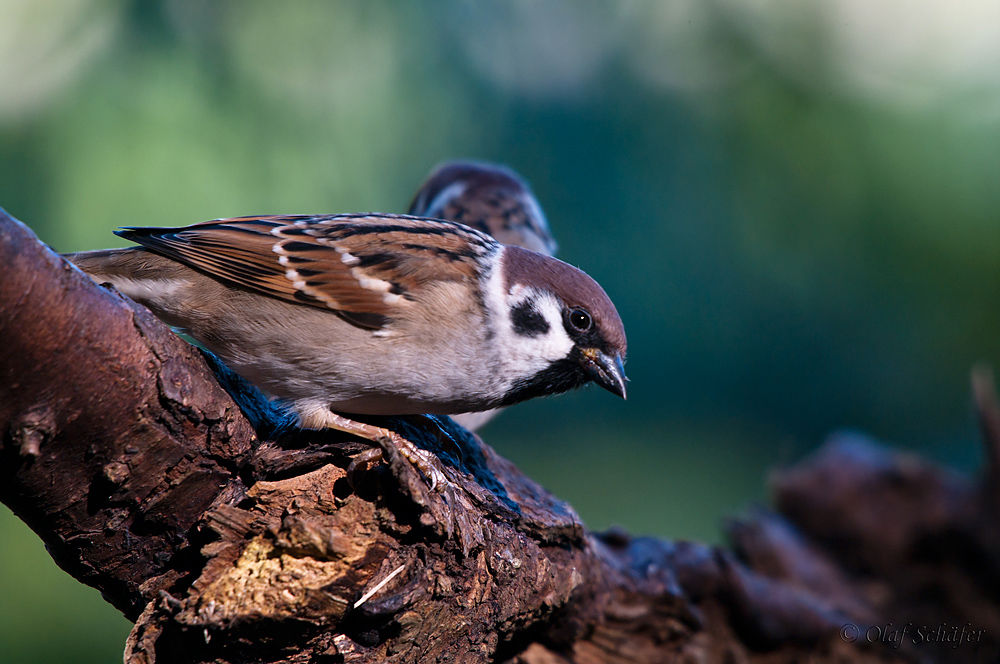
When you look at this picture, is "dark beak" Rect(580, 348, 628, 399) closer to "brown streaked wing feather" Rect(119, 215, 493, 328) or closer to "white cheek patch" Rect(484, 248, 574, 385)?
"white cheek patch" Rect(484, 248, 574, 385)

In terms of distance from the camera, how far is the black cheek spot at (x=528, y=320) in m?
2.16

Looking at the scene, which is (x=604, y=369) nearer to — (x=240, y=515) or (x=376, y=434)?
(x=376, y=434)

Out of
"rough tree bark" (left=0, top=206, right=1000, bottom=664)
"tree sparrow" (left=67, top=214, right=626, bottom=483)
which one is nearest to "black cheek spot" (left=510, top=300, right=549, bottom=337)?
"tree sparrow" (left=67, top=214, right=626, bottom=483)

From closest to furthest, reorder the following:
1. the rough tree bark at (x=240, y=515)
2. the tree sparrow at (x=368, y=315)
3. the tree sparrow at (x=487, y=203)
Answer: the rough tree bark at (x=240, y=515), the tree sparrow at (x=368, y=315), the tree sparrow at (x=487, y=203)

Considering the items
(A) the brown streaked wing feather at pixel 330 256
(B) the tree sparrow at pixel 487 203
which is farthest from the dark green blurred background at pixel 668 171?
(A) the brown streaked wing feather at pixel 330 256

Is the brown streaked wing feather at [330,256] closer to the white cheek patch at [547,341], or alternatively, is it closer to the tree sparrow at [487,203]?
the white cheek patch at [547,341]

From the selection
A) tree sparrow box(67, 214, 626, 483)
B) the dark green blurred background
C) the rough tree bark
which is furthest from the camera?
the dark green blurred background

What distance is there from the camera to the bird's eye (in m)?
2.16

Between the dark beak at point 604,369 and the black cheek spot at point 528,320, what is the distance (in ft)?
0.47

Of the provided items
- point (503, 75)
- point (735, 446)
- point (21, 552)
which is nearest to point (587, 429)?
point (735, 446)

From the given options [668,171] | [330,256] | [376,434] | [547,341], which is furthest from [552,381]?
[668,171]

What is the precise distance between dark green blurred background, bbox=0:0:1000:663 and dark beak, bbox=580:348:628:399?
320cm

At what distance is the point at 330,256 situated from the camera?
2.20 metres

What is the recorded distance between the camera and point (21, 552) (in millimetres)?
4031
